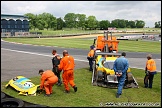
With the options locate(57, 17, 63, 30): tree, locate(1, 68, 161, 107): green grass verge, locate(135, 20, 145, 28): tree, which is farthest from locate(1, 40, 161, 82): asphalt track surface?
locate(135, 20, 145, 28): tree

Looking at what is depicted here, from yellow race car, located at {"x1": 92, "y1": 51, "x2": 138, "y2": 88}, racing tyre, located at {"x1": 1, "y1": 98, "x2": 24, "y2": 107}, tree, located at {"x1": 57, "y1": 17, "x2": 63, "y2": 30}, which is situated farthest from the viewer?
tree, located at {"x1": 57, "y1": 17, "x2": 63, "y2": 30}

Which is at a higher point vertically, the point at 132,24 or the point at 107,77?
the point at 132,24

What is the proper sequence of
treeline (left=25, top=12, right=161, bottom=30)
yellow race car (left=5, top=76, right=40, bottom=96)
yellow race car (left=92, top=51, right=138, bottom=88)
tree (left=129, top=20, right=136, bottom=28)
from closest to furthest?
yellow race car (left=5, top=76, right=40, bottom=96) → yellow race car (left=92, top=51, right=138, bottom=88) → treeline (left=25, top=12, right=161, bottom=30) → tree (left=129, top=20, right=136, bottom=28)

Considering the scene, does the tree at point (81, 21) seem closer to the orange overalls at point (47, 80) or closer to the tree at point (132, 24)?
the tree at point (132, 24)

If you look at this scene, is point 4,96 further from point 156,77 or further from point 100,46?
point 100,46

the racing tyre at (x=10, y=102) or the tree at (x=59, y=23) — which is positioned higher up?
the tree at (x=59, y=23)

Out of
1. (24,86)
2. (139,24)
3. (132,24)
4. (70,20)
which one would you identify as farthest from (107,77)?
(139,24)

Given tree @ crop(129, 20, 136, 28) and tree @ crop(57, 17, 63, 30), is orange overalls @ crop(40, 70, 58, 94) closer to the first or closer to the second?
tree @ crop(57, 17, 63, 30)

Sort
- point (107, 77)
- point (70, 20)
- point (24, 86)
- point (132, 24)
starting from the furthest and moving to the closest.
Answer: point (132, 24) < point (70, 20) < point (107, 77) < point (24, 86)

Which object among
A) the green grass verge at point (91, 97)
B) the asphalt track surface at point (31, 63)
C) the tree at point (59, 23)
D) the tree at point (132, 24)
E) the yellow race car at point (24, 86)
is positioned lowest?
the green grass verge at point (91, 97)

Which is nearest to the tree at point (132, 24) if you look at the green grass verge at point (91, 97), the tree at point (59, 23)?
the tree at point (59, 23)

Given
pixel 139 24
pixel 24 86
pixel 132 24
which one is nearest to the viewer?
pixel 24 86

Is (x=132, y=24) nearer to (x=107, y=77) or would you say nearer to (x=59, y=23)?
(x=59, y=23)

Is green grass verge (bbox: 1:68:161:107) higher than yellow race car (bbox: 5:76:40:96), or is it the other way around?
yellow race car (bbox: 5:76:40:96)
